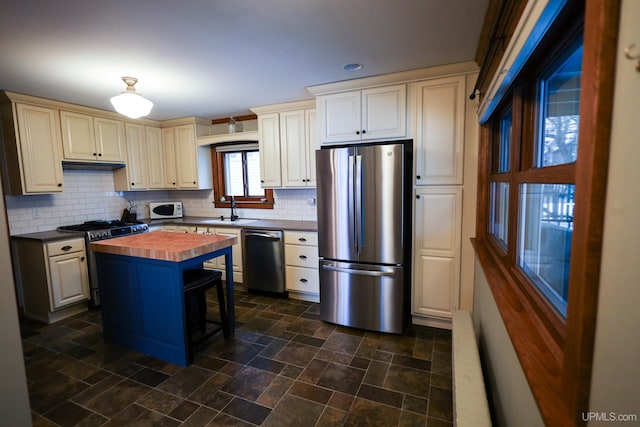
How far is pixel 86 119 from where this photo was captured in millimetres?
3576

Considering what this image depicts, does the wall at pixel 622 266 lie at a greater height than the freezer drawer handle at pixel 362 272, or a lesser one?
greater

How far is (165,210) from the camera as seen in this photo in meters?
4.59

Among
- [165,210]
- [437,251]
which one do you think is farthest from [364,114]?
[165,210]

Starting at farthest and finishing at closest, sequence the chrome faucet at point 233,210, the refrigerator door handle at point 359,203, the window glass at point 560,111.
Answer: the chrome faucet at point 233,210
the refrigerator door handle at point 359,203
the window glass at point 560,111

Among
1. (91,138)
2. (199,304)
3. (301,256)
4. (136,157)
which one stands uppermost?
(91,138)

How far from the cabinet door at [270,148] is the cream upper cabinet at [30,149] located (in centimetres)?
227

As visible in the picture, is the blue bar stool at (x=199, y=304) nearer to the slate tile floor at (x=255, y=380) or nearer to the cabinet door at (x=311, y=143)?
the slate tile floor at (x=255, y=380)

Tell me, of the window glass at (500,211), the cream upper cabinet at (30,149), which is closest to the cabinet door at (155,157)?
the cream upper cabinet at (30,149)

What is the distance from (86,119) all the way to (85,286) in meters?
2.00

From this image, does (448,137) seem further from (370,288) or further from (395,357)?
(395,357)

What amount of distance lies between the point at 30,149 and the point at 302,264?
3.16 meters

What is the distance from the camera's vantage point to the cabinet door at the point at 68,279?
3.08 m

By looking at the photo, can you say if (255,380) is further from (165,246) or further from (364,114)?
(364,114)

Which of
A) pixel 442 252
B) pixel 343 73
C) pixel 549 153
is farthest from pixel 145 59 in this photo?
pixel 442 252
